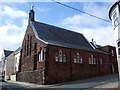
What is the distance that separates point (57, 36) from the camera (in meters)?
29.8

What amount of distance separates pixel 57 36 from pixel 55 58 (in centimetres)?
749

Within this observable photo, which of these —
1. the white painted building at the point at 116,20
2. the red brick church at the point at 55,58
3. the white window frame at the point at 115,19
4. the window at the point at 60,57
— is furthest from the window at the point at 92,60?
the white window frame at the point at 115,19

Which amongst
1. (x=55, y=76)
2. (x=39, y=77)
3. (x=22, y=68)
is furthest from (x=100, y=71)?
(x=22, y=68)

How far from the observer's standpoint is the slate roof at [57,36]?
2751cm

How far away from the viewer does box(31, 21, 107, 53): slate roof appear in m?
27.5

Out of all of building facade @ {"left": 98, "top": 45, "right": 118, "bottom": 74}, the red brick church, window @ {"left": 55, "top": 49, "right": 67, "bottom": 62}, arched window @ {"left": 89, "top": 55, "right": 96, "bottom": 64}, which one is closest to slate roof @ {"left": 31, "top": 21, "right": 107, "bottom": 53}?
the red brick church

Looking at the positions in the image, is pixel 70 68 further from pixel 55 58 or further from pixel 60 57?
pixel 55 58

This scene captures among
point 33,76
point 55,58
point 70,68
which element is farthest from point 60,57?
point 33,76

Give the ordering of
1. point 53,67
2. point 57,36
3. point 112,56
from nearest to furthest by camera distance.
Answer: point 53,67 < point 57,36 < point 112,56

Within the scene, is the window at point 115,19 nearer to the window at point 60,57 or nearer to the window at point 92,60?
the window at point 60,57

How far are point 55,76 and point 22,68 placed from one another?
1139 centimetres

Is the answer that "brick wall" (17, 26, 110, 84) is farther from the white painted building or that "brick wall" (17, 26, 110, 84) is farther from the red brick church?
the white painted building

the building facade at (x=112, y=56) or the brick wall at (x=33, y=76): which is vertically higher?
the building facade at (x=112, y=56)

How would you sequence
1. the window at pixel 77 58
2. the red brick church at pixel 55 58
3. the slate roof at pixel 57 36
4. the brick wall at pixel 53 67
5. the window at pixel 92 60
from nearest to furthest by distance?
the brick wall at pixel 53 67, the red brick church at pixel 55 58, the window at pixel 77 58, the slate roof at pixel 57 36, the window at pixel 92 60
